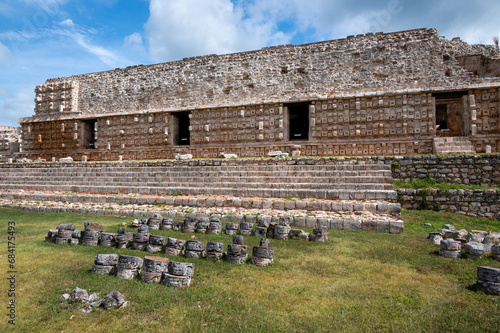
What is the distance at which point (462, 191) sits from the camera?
9578 millimetres

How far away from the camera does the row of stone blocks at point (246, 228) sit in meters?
6.52

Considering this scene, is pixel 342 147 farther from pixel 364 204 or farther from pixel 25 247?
pixel 25 247

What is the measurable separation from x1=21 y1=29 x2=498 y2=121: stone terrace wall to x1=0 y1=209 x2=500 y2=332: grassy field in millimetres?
12780

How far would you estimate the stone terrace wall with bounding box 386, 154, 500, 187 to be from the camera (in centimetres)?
1039

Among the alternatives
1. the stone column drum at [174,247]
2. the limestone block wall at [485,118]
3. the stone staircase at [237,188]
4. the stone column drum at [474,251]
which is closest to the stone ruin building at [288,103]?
the limestone block wall at [485,118]

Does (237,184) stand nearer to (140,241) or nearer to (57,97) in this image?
(140,241)

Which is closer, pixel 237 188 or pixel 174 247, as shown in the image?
pixel 174 247

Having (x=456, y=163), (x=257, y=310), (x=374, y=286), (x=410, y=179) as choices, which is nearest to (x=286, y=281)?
(x=257, y=310)

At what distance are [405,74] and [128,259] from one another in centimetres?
1649

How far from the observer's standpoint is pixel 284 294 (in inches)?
150

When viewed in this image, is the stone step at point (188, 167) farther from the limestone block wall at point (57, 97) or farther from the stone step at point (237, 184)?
the limestone block wall at point (57, 97)

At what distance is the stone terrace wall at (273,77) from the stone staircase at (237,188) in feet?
20.7

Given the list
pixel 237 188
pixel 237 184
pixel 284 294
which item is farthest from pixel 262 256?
pixel 237 184

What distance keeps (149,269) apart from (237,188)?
23.2ft
